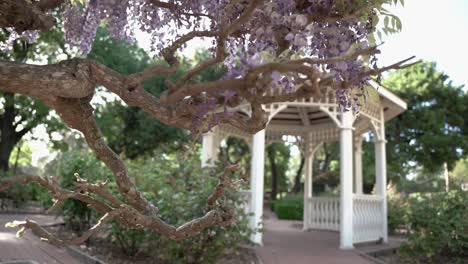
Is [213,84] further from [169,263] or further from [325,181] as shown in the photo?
[325,181]

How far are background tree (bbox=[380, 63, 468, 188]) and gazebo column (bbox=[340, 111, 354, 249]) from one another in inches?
479

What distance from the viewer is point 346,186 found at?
9.49 m

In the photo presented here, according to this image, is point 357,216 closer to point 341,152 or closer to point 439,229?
point 341,152

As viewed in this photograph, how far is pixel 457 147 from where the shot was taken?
20469mm

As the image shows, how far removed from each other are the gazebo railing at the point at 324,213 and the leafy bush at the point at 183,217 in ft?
18.8

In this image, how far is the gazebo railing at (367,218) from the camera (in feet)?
31.8

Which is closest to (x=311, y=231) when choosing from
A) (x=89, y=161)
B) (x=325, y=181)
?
(x=89, y=161)

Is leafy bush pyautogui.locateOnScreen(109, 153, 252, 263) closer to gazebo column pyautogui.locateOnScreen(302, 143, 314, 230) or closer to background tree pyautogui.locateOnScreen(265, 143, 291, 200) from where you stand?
gazebo column pyautogui.locateOnScreen(302, 143, 314, 230)

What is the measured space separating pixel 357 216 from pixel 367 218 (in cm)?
58

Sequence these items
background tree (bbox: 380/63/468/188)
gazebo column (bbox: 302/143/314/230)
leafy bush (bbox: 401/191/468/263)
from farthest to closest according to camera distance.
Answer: background tree (bbox: 380/63/468/188) < gazebo column (bbox: 302/143/314/230) < leafy bush (bbox: 401/191/468/263)

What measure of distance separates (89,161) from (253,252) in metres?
3.79

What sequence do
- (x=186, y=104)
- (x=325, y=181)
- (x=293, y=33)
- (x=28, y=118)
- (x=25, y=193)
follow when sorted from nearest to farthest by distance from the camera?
(x=186, y=104), (x=293, y=33), (x=25, y=193), (x=28, y=118), (x=325, y=181)

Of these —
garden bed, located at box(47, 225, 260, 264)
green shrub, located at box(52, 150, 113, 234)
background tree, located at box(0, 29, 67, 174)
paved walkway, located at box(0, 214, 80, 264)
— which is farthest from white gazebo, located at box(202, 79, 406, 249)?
background tree, located at box(0, 29, 67, 174)

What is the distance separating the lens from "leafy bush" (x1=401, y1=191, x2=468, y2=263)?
25.8 feet
